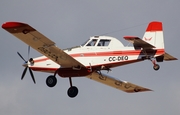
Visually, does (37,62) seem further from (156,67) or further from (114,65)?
(156,67)

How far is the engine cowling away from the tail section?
3.79 m

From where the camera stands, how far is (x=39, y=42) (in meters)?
31.7

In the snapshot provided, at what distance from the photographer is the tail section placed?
32.3 metres

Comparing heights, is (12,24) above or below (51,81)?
above

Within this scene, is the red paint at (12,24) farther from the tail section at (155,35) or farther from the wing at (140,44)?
the tail section at (155,35)

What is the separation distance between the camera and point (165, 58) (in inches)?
1267

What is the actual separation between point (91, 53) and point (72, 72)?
1618 millimetres

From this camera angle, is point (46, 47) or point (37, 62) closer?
point (46, 47)

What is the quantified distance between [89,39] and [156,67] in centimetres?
443

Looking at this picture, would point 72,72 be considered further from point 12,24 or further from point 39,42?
point 12,24

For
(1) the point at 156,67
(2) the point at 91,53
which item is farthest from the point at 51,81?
(1) the point at 156,67

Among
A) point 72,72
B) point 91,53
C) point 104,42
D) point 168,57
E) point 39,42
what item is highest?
point 39,42

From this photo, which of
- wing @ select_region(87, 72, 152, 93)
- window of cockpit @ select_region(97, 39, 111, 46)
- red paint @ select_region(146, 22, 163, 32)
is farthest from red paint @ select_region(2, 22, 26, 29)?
wing @ select_region(87, 72, 152, 93)

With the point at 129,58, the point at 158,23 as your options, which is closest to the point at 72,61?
the point at 129,58
